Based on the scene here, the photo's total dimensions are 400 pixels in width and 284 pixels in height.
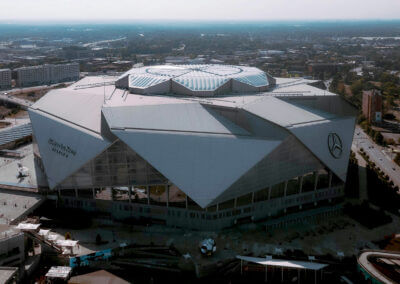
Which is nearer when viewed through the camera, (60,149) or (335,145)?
(60,149)

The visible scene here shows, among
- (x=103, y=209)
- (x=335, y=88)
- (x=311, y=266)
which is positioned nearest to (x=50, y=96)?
(x=103, y=209)

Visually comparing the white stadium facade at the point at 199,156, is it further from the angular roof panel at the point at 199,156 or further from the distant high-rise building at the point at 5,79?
the distant high-rise building at the point at 5,79

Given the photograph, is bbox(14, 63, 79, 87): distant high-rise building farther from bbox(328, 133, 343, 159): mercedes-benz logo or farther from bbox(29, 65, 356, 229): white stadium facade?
bbox(328, 133, 343, 159): mercedes-benz logo

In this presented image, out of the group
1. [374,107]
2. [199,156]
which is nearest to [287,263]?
[199,156]

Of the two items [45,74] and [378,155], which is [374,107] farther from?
[45,74]

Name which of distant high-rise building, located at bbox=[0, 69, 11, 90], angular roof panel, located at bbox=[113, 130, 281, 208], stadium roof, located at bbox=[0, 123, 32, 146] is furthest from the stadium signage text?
distant high-rise building, located at bbox=[0, 69, 11, 90]

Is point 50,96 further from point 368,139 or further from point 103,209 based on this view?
point 368,139
